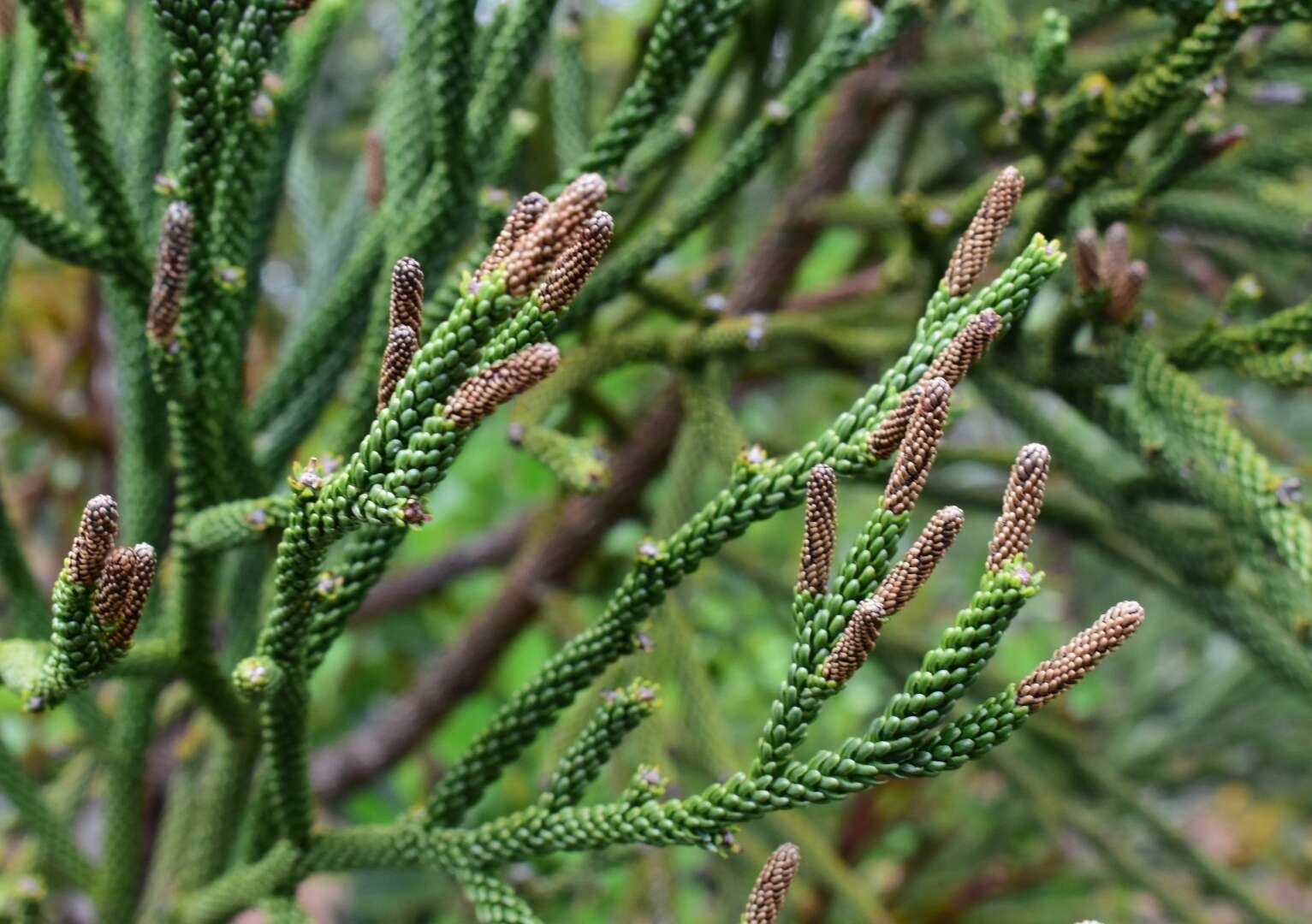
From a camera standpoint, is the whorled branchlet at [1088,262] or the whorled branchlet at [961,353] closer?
the whorled branchlet at [961,353]

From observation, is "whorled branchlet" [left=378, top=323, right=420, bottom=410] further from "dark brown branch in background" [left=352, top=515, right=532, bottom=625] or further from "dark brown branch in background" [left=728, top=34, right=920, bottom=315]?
"dark brown branch in background" [left=352, top=515, right=532, bottom=625]

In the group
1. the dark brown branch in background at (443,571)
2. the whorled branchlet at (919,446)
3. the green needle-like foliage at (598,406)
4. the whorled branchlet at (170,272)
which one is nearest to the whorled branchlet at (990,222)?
the green needle-like foliage at (598,406)

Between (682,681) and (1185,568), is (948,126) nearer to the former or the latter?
(1185,568)

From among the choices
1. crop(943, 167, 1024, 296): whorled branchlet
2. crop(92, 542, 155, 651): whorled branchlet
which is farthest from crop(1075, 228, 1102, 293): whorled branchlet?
crop(92, 542, 155, 651): whorled branchlet

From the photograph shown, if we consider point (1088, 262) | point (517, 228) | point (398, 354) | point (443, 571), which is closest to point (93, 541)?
point (398, 354)

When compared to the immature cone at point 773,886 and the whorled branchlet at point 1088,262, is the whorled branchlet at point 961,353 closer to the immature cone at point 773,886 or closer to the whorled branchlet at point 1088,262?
the immature cone at point 773,886

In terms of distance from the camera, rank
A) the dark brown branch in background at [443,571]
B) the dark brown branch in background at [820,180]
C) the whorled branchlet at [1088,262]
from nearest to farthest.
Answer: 1. the whorled branchlet at [1088,262]
2. the dark brown branch in background at [820,180]
3. the dark brown branch in background at [443,571]

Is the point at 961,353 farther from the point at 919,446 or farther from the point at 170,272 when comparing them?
the point at 170,272

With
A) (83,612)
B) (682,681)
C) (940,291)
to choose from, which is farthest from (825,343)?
(83,612)
